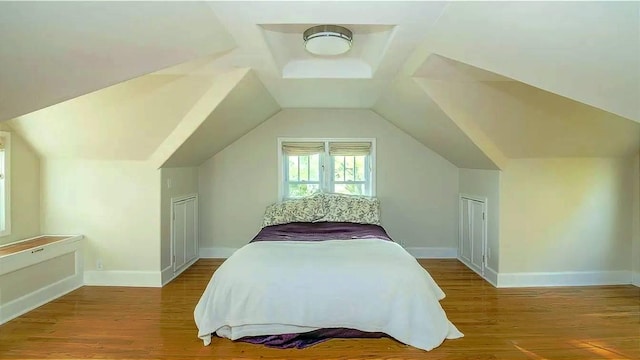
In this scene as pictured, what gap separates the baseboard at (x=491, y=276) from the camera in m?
3.96

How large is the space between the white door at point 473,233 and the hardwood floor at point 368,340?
1.76 feet

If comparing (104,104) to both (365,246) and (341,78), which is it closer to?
(341,78)

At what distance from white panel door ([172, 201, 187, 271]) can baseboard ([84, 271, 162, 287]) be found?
14.1 inches

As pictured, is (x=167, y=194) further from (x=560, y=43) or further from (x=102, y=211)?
(x=560, y=43)

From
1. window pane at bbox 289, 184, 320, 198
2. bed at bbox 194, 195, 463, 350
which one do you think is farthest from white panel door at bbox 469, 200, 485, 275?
window pane at bbox 289, 184, 320, 198

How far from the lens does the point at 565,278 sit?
3.99 metres

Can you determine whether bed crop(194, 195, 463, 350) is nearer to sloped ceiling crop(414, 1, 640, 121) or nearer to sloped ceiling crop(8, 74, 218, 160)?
sloped ceiling crop(414, 1, 640, 121)

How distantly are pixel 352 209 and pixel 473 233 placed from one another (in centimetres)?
164

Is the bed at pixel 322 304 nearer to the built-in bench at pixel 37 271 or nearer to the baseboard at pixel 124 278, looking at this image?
the baseboard at pixel 124 278

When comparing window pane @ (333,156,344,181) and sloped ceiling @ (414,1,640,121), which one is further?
window pane @ (333,156,344,181)

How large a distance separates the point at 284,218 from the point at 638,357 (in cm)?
366

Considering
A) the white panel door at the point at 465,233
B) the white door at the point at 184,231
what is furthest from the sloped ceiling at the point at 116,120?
the white panel door at the point at 465,233

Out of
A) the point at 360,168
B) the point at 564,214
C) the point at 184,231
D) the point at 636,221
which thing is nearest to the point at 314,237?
the point at 360,168

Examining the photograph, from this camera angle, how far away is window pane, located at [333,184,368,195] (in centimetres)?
514
